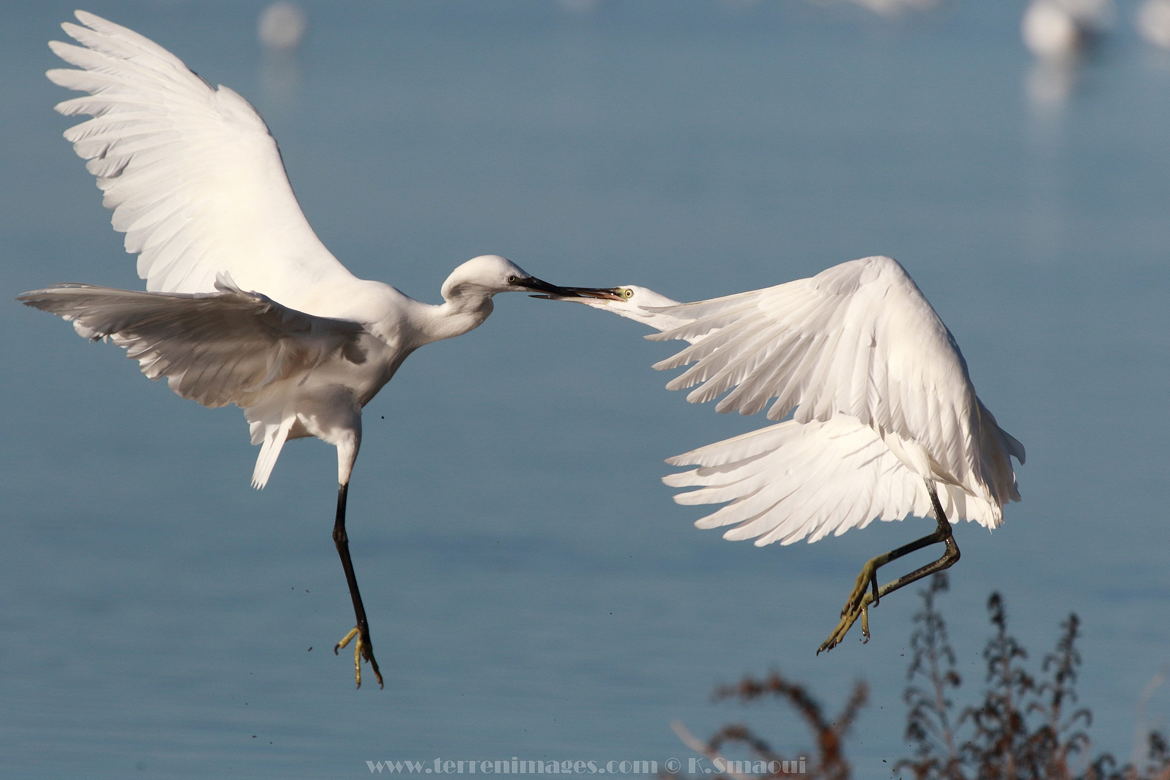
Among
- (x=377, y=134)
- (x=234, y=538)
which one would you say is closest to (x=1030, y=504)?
(x=234, y=538)

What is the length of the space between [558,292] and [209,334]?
1594mm

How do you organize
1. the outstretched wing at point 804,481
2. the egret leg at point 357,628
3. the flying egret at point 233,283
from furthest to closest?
the outstretched wing at point 804,481
the egret leg at point 357,628
the flying egret at point 233,283

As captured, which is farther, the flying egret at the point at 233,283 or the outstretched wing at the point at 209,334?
the flying egret at the point at 233,283

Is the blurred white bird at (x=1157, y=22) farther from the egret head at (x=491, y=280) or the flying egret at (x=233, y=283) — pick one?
the egret head at (x=491, y=280)

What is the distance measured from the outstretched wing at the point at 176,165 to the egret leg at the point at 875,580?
2.81 metres

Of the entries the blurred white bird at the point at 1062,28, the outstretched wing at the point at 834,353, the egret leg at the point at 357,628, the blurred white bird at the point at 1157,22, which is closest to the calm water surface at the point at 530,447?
the egret leg at the point at 357,628

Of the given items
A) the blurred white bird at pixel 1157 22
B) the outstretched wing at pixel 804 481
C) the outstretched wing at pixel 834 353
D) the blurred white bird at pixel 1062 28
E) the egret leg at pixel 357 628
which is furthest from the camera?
the blurred white bird at pixel 1157 22

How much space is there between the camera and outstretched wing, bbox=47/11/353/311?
8.81 meters

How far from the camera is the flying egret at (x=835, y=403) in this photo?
692 cm

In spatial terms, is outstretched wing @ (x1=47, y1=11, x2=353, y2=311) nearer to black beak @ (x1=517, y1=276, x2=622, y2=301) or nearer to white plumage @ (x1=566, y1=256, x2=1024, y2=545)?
black beak @ (x1=517, y1=276, x2=622, y2=301)

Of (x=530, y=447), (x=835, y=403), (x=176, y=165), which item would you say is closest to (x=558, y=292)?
(x=835, y=403)

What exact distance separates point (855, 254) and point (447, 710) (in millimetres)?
9338

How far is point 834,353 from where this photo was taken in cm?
703

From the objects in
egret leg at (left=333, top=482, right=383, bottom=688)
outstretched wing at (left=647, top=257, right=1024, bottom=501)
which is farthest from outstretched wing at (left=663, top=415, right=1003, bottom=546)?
egret leg at (left=333, top=482, right=383, bottom=688)
